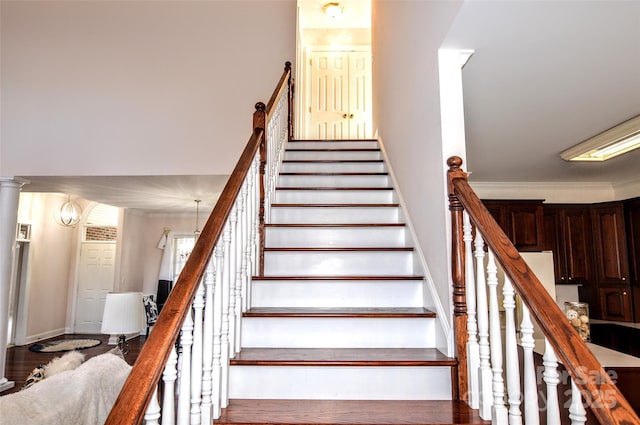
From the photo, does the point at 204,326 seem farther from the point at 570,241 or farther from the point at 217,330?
the point at 570,241

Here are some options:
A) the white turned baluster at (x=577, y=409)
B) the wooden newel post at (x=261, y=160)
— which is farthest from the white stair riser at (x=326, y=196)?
the white turned baluster at (x=577, y=409)

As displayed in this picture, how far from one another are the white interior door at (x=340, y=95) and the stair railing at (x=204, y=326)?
13.8ft

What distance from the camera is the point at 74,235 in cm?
778

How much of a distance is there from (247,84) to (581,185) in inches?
181

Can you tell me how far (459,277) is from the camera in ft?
5.38

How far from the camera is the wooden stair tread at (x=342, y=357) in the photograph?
1.65m

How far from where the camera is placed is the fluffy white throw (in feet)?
5.35

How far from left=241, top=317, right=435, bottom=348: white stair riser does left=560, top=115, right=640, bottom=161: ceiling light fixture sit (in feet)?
7.61

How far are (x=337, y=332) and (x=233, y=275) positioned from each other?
64 centimetres

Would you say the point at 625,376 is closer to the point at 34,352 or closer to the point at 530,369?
the point at 530,369

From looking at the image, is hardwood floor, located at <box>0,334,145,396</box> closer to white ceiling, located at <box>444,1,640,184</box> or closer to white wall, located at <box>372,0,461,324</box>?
white wall, located at <box>372,0,461,324</box>

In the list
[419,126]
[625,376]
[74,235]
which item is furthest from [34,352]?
[625,376]

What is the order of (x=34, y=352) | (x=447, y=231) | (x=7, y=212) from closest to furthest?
(x=447, y=231) → (x=7, y=212) → (x=34, y=352)

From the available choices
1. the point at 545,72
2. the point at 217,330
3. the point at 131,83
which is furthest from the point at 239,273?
the point at 131,83
